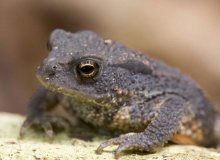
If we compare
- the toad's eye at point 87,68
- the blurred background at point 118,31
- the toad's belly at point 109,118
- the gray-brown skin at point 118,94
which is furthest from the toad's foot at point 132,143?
the blurred background at point 118,31

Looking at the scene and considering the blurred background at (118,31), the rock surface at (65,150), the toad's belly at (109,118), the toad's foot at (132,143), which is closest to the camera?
the rock surface at (65,150)

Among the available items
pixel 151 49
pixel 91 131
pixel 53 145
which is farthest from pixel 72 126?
pixel 151 49

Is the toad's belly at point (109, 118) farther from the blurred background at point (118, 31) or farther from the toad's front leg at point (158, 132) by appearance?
the blurred background at point (118, 31)

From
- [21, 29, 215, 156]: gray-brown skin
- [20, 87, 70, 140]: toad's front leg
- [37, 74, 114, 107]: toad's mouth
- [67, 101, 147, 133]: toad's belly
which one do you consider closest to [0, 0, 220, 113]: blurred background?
[20, 87, 70, 140]: toad's front leg

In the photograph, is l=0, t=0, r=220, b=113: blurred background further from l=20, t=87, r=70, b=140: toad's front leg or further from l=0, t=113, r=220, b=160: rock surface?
l=0, t=113, r=220, b=160: rock surface

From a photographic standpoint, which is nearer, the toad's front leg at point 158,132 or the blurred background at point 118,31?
the toad's front leg at point 158,132

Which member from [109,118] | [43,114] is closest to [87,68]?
[109,118]
